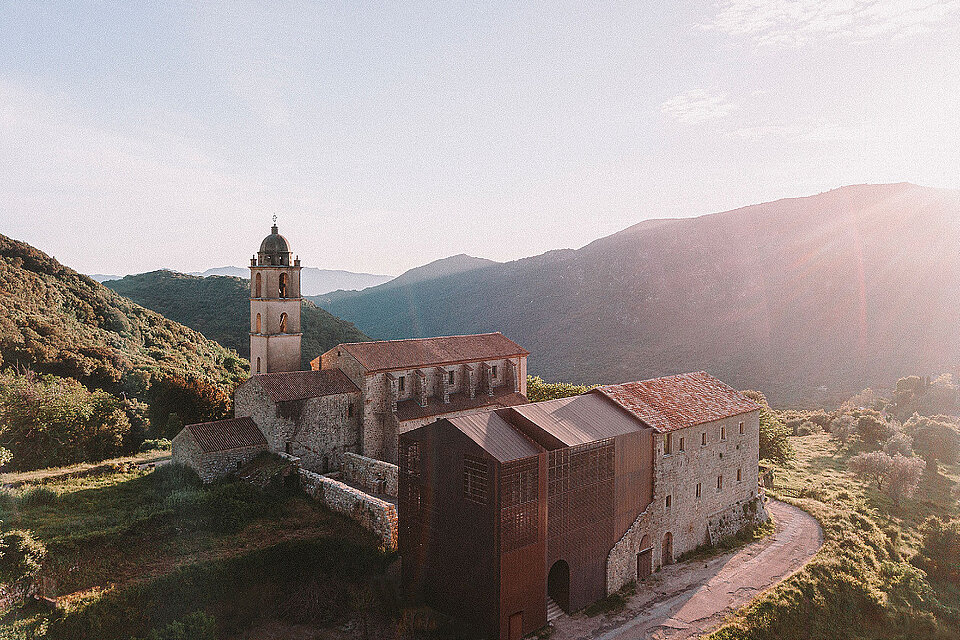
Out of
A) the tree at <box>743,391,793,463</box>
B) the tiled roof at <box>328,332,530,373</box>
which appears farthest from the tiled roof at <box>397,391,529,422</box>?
the tree at <box>743,391,793,463</box>

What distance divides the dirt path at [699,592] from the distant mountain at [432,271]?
12524 centimetres

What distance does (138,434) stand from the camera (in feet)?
107

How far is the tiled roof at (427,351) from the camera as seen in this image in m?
28.4

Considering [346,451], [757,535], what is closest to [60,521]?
[346,451]

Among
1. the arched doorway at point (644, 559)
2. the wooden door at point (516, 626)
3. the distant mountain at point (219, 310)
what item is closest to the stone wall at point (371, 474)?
the wooden door at point (516, 626)

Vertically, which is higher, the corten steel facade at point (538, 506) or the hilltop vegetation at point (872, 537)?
the corten steel facade at point (538, 506)

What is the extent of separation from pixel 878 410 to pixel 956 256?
4695 centimetres

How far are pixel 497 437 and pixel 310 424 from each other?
1169 cm

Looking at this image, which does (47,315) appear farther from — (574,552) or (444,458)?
(574,552)

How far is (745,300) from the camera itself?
3821 inches

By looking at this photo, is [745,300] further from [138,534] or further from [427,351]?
[138,534]

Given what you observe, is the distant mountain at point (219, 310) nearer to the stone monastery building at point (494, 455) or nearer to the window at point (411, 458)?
the stone monastery building at point (494, 455)

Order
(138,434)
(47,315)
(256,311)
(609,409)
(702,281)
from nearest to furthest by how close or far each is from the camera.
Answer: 1. (609,409)
2. (256,311)
3. (138,434)
4. (47,315)
5. (702,281)

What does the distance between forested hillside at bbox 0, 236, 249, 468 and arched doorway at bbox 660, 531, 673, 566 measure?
26.8m
